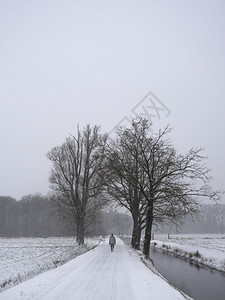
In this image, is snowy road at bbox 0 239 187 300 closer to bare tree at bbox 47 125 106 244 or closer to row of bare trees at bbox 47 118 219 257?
row of bare trees at bbox 47 118 219 257

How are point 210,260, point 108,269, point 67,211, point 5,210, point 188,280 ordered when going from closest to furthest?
1. point 108,269
2. point 188,280
3. point 210,260
4. point 67,211
5. point 5,210

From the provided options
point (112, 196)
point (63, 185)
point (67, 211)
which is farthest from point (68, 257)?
point (67, 211)

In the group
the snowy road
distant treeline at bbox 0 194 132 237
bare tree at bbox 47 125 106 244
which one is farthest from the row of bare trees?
distant treeline at bbox 0 194 132 237

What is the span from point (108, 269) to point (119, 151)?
14.6m

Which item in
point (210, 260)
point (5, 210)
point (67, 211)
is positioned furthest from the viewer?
point (5, 210)

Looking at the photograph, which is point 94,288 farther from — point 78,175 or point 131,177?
point 78,175

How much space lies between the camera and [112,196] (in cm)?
3056

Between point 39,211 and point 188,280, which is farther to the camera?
point 39,211

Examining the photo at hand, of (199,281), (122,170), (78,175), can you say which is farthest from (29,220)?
(199,281)

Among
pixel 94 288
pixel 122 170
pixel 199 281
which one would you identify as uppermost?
pixel 122 170

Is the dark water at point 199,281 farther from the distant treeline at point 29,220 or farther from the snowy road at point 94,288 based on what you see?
the distant treeline at point 29,220

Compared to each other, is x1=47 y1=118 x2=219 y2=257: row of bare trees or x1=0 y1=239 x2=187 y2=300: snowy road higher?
x1=47 y1=118 x2=219 y2=257: row of bare trees

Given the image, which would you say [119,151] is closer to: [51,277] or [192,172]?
[192,172]

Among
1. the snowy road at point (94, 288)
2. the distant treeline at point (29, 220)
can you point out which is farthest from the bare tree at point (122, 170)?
the distant treeline at point (29, 220)
